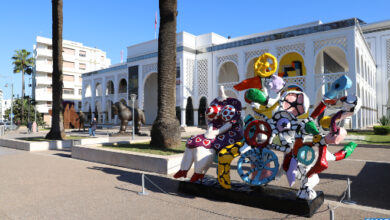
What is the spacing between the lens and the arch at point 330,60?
73.9 feet

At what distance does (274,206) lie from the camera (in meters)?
3.94

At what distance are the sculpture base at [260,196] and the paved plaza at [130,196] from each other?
0.35ft

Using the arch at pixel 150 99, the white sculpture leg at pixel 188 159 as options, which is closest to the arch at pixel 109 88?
the arch at pixel 150 99

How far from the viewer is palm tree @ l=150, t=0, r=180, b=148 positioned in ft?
28.7

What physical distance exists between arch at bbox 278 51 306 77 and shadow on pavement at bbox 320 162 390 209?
15108 millimetres

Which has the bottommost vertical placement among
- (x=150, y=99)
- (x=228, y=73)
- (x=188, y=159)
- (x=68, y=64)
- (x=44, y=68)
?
(x=188, y=159)

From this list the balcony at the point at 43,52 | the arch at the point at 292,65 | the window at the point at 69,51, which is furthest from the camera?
the window at the point at 69,51

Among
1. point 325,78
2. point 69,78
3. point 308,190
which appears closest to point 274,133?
point 308,190

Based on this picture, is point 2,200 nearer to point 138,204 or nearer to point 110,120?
point 138,204

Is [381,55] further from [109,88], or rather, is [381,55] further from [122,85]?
[109,88]

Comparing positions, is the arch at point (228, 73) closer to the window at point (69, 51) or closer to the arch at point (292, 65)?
the arch at point (292, 65)

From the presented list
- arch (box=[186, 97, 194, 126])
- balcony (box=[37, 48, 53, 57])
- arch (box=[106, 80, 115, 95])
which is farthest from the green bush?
balcony (box=[37, 48, 53, 57])

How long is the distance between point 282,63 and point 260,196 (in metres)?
20.5

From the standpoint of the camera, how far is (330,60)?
27.6 meters
